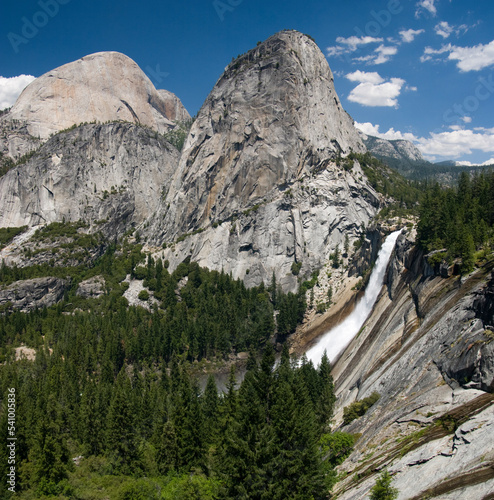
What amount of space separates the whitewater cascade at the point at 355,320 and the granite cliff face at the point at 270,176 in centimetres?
3510

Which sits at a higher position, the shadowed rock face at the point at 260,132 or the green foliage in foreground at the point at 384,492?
the shadowed rock face at the point at 260,132

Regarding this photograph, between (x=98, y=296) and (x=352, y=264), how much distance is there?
8462 centimetres

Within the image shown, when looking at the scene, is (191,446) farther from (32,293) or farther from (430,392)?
(32,293)

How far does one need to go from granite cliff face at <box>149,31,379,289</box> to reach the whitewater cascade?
35101 millimetres

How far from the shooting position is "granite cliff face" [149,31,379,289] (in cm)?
13988

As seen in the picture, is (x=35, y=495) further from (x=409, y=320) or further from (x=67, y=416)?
(x=409, y=320)

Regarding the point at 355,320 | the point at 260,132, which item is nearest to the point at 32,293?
the point at 260,132

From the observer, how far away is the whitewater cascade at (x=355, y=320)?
88.6 metres

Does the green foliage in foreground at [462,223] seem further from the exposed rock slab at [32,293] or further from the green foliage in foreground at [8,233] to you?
the green foliage in foreground at [8,233]

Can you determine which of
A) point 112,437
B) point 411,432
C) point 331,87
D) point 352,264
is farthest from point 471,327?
point 331,87

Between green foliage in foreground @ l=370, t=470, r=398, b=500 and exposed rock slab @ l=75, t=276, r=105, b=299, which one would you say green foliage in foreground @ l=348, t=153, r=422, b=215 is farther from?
green foliage in foreground @ l=370, t=470, r=398, b=500

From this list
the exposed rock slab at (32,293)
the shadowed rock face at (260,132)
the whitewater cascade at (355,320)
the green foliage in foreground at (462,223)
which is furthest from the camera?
the shadowed rock face at (260,132)

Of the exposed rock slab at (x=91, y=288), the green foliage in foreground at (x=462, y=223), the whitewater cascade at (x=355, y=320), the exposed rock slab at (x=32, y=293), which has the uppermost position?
the exposed rock slab at (x=32, y=293)

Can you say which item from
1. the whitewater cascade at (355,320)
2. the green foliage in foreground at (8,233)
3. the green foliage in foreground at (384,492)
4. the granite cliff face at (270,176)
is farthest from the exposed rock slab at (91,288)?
the green foliage in foreground at (384,492)
